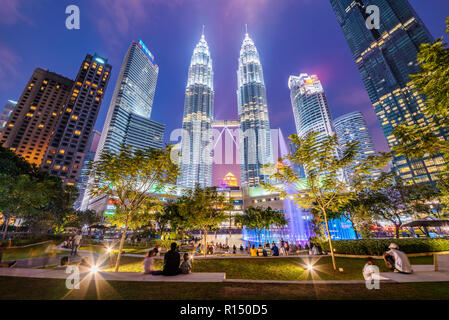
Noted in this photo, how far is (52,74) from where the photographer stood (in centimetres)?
12562

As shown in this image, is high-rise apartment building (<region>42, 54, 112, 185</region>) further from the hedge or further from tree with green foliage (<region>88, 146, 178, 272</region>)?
the hedge

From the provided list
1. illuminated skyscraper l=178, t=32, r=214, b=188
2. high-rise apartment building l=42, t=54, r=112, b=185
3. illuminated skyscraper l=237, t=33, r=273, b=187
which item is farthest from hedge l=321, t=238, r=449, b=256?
illuminated skyscraper l=178, t=32, r=214, b=188

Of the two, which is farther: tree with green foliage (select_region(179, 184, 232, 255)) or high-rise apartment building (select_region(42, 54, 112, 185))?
high-rise apartment building (select_region(42, 54, 112, 185))

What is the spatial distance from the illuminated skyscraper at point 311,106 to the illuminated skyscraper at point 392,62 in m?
34.2

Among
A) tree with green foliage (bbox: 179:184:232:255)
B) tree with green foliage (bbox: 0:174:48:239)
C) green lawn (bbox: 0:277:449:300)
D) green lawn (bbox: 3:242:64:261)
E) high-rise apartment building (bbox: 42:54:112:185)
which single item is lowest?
green lawn (bbox: 3:242:64:261)

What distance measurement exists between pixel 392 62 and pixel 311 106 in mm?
61459

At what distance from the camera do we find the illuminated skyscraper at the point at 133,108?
139 metres

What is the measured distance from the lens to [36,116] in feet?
375

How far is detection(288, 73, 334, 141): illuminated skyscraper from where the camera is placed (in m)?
155

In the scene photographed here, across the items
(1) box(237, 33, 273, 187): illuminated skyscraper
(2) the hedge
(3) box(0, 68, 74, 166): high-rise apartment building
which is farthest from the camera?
(1) box(237, 33, 273, 187): illuminated skyscraper

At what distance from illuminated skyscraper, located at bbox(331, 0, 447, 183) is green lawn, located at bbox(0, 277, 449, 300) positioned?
471ft

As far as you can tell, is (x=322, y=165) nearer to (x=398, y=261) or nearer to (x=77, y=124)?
(x=398, y=261)

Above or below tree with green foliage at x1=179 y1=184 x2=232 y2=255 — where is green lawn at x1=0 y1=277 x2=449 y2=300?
below
